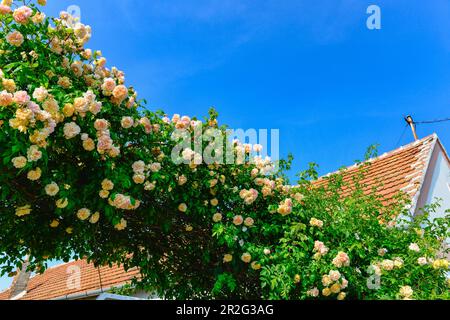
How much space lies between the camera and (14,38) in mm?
3107

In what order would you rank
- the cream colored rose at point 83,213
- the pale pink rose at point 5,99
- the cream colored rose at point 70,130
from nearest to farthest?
the pale pink rose at point 5,99 → the cream colored rose at point 70,130 → the cream colored rose at point 83,213

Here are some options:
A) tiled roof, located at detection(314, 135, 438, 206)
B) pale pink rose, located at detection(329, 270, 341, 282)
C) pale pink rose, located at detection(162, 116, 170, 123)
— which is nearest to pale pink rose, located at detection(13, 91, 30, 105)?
pale pink rose, located at detection(162, 116, 170, 123)

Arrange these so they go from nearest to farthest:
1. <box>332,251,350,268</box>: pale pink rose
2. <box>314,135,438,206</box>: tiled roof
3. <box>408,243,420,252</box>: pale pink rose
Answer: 1. <box>332,251,350,268</box>: pale pink rose
2. <box>408,243,420,252</box>: pale pink rose
3. <box>314,135,438,206</box>: tiled roof

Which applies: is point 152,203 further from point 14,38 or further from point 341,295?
point 341,295

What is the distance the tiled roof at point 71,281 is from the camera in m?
9.12

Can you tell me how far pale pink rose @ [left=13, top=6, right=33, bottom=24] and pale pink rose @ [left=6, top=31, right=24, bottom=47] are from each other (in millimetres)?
119

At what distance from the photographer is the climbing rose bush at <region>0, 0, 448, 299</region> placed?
3.07m

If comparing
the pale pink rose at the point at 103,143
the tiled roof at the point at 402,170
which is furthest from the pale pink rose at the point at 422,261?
the pale pink rose at the point at 103,143

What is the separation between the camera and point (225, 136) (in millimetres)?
4379

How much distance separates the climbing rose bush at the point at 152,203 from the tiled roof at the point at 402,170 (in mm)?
1589

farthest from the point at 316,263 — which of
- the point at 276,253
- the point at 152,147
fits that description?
the point at 152,147

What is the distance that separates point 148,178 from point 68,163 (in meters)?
0.75

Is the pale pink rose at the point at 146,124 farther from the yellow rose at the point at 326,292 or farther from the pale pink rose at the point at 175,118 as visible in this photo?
the yellow rose at the point at 326,292

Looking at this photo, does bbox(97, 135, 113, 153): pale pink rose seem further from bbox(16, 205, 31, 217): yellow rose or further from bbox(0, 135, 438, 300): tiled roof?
bbox(0, 135, 438, 300): tiled roof
